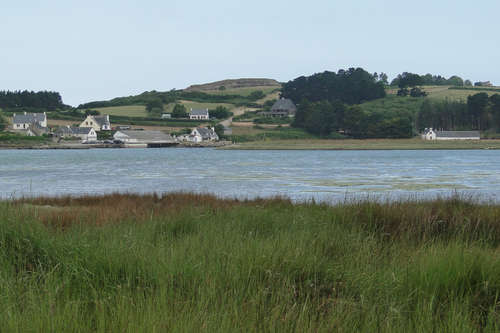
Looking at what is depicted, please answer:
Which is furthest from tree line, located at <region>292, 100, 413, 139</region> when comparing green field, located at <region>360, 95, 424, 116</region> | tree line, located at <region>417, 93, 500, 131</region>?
green field, located at <region>360, 95, 424, 116</region>

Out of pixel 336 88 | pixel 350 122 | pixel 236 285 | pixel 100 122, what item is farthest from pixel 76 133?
pixel 236 285

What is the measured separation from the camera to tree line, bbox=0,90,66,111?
166250mm

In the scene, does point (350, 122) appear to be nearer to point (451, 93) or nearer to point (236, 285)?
point (451, 93)

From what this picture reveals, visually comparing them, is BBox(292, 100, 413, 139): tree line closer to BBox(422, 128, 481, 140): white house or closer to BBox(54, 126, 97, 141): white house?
BBox(422, 128, 481, 140): white house

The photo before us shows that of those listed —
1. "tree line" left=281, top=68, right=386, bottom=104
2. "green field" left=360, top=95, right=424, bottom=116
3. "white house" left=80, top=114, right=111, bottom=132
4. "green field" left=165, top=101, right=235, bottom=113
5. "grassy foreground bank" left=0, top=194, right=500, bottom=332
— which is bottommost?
"grassy foreground bank" left=0, top=194, right=500, bottom=332

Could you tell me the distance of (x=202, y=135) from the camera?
138125 millimetres

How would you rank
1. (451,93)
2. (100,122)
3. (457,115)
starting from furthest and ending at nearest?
(451,93)
(100,122)
(457,115)

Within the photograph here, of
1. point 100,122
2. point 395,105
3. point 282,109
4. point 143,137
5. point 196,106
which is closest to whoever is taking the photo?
point 143,137

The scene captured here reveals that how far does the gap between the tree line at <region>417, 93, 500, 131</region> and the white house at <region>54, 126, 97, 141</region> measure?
86333mm

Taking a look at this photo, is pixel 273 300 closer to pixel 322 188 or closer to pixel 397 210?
pixel 397 210

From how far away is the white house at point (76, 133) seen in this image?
136 meters

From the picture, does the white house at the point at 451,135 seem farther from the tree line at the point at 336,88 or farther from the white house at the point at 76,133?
the white house at the point at 76,133

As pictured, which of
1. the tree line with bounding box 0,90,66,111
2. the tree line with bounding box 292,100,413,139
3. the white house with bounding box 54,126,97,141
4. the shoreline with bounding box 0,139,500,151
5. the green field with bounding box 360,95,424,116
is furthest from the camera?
the tree line with bounding box 0,90,66,111

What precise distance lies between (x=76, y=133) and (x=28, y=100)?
134 ft
